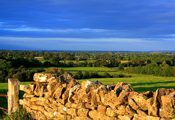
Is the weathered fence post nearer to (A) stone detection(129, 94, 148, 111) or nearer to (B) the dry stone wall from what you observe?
(B) the dry stone wall

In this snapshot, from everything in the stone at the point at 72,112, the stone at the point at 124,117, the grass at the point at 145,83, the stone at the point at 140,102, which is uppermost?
the stone at the point at 140,102

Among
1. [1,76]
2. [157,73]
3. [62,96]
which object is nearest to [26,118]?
[62,96]

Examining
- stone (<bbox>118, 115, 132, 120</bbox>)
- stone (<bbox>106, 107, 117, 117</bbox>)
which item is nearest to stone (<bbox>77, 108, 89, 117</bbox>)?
stone (<bbox>106, 107, 117, 117</bbox>)

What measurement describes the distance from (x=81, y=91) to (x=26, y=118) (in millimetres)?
2176

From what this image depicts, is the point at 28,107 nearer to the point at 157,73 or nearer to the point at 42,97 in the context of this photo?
the point at 42,97

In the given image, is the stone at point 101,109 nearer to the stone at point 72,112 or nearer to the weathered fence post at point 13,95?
the stone at point 72,112

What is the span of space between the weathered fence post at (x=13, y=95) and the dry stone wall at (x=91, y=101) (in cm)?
21

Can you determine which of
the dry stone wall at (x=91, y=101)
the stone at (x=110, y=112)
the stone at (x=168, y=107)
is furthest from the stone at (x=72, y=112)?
the stone at (x=168, y=107)

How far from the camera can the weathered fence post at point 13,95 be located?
1070cm

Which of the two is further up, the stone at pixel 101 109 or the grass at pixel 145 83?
the stone at pixel 101 109

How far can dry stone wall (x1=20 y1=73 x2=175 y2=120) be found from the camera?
709 cm

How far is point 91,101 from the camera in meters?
8.45

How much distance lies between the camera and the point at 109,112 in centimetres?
794

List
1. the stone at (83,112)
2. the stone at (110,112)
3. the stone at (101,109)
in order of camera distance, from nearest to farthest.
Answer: the stone at (110,112), the stone at (101,109), the stone at (83,112)
